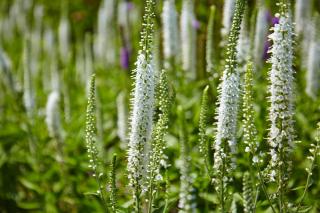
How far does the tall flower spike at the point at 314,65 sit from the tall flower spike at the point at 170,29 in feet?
4.73

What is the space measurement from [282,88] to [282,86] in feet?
0.04

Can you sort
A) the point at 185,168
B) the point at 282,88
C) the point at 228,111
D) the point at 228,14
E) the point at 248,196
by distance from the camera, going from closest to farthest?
the point at 282,88, the point at 228,111, the point at 185,168, the point at 248,196, the point at 228,14

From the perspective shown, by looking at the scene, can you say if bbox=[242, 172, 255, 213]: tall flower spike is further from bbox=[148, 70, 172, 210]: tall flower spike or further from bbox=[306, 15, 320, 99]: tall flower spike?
bbox=[306, 15, 320, 99]: tall flower spike

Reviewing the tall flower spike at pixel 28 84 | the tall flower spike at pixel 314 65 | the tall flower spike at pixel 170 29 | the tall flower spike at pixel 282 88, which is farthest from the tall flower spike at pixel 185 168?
Answer: the tall flower spike at pixel 28 84

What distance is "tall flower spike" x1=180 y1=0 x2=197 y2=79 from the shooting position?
586 centimetres

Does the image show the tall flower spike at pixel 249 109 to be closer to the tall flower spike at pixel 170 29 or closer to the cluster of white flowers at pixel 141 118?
the cluster of white flowers at pixel 141 118

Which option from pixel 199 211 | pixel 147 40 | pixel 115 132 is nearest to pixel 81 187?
pixel 115 132

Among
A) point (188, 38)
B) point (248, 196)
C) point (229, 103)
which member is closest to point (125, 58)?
point (188, 38)

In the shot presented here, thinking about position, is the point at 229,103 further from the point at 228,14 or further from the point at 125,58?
the point at 125,58

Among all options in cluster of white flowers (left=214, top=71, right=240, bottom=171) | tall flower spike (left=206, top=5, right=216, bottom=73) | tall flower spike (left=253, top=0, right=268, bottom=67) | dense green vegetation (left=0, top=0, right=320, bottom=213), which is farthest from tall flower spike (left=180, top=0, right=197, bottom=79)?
cluster of white flowers (left=214, top=71, right=240, bottom=171)

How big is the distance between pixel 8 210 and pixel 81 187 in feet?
3.46

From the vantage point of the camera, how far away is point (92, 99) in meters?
3.20

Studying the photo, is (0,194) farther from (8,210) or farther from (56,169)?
(56,169)

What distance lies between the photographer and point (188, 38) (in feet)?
19.4
